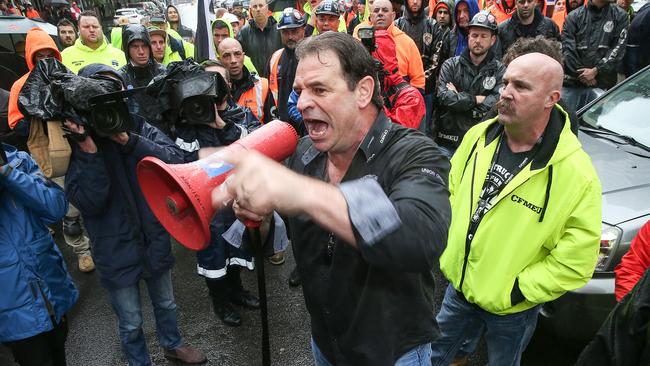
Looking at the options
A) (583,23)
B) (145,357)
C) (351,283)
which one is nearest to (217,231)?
(145,357)

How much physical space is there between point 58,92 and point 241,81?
7.02ft

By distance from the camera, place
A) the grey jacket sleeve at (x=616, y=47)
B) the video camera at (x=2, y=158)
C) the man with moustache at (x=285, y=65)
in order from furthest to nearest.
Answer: the grey jacket sleeve at (x=616, y=47) < the man with moustache at (x=285, y=65) < the video camera at (x=2, y=158)

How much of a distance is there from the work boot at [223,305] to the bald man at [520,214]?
1912mm

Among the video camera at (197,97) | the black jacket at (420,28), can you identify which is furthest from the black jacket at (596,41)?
the video camera at (197,97)

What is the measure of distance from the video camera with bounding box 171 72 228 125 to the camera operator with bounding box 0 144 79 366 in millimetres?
938

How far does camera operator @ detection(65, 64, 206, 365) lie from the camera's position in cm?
253

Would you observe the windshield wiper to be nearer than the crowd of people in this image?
No

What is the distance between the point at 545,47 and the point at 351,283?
2193 millimetres

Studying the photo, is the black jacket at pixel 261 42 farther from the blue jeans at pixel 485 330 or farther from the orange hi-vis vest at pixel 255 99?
the blue jeans at pixel 485 330

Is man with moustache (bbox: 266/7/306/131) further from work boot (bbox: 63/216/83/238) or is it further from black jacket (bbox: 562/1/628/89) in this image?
black jacket (bbox: 562/1/628/89)

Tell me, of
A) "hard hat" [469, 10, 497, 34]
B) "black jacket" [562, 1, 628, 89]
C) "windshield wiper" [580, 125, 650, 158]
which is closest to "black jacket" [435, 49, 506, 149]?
"hard hat" [469, 10, 497, 34]

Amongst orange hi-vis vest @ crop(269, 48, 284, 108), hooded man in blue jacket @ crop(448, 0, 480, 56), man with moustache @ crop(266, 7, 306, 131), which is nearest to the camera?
man with moustache @ crop(266, 7, 306, 131)

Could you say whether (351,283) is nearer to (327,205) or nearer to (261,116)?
(327,205)

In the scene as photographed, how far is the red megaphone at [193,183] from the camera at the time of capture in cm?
162
